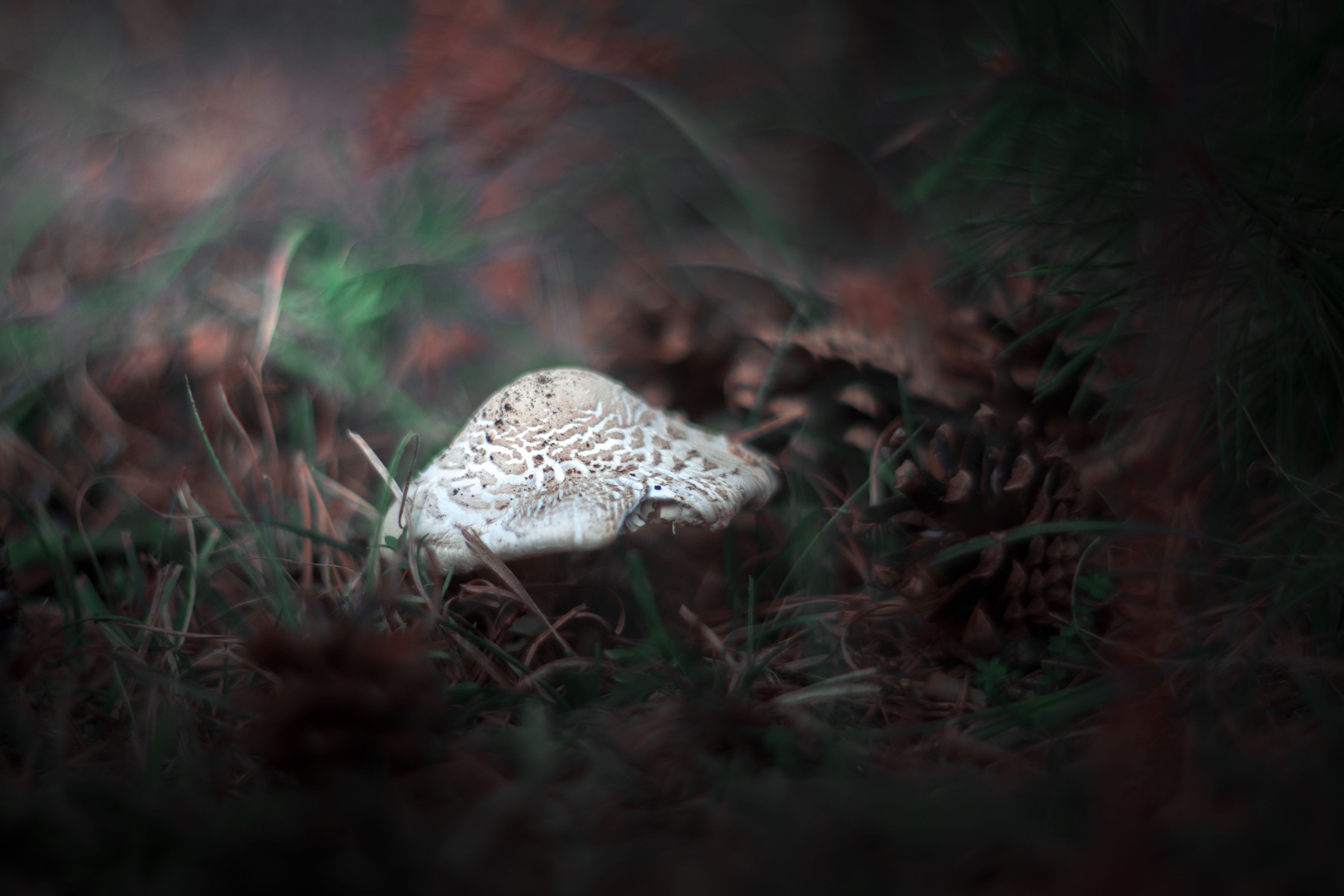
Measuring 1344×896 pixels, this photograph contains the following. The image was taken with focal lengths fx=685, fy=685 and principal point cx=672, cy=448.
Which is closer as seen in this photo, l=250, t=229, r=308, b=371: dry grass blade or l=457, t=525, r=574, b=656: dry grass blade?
l=457, t=525, r=574, b=656: dry grass blade

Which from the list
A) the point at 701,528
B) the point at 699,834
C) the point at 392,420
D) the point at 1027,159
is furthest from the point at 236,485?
the point at 1027,159

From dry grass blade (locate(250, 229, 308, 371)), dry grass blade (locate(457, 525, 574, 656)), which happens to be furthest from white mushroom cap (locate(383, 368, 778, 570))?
dry grass blade (locate(250, 229, 308, 371))

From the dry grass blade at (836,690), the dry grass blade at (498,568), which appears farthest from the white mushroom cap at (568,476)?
the dry grass blade at (836,690)

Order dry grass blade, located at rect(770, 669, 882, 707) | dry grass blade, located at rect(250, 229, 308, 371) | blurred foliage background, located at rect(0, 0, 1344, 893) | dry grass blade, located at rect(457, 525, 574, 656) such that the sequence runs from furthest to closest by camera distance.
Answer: dry grass blade, located at rect(250, 229, 308, 371) → dry grass blade, located at rect(457, 525, 574, 656) → dry grass blade, located at rect(770, 669, 882, 707) → blurred foliage background, located at rect(0, 0, 1344, 893)

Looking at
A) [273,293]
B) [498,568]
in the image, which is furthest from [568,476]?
[273,293]

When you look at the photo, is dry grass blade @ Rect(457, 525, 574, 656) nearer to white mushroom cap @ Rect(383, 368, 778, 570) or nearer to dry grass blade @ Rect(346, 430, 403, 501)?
white mushroom cap @ Rect(383, 368, 778, 570)

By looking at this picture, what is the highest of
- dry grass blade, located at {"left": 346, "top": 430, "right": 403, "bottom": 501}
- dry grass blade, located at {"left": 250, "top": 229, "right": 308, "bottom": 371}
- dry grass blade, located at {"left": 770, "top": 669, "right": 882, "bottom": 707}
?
dry grass blade, located at {"left": 250, "top": 229, "right": 308, "bottom": 371}

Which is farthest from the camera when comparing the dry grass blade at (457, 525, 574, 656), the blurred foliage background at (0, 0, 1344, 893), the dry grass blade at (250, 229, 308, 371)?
the dry grass blade at (250, 229, 308, 371)

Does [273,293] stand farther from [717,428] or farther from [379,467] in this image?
[717,428]

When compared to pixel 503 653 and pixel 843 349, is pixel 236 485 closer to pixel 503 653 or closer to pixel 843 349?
pixel 503 653
